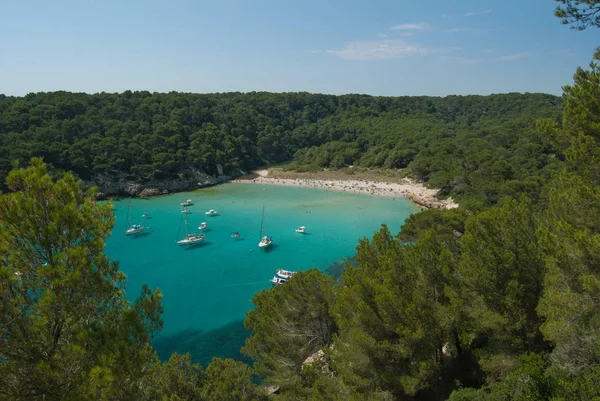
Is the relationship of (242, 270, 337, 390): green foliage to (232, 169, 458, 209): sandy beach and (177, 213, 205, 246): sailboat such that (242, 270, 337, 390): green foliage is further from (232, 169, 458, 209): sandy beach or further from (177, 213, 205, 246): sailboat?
(232, 169, 458, 209): sandy beach

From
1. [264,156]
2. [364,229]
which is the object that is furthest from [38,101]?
[364,229]

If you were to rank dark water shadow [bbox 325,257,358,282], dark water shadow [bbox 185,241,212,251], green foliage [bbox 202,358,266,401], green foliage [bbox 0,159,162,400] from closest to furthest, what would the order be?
green foliage [bbox 0,159,162,400]
green foliage [bbox 202,358,266,401]
dark water shadow [bbox 325,257,358,282]
dark water shadow [bbox 185,241,212,251]

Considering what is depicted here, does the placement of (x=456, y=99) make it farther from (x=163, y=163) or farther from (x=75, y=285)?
(x=75, y=285)

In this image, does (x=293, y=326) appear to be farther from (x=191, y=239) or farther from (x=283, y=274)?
(x=191, y=239)

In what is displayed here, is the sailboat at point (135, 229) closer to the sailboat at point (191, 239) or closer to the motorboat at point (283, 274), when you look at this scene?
the sailboat at point (191, 239)

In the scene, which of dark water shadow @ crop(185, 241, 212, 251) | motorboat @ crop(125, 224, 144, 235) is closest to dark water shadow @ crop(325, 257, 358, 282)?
dark water shadow @ crop(185, 241, 212, 251)

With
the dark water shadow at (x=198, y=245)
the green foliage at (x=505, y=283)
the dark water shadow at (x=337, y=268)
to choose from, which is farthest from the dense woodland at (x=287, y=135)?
the dark water shadow at (x=198, y=245)
